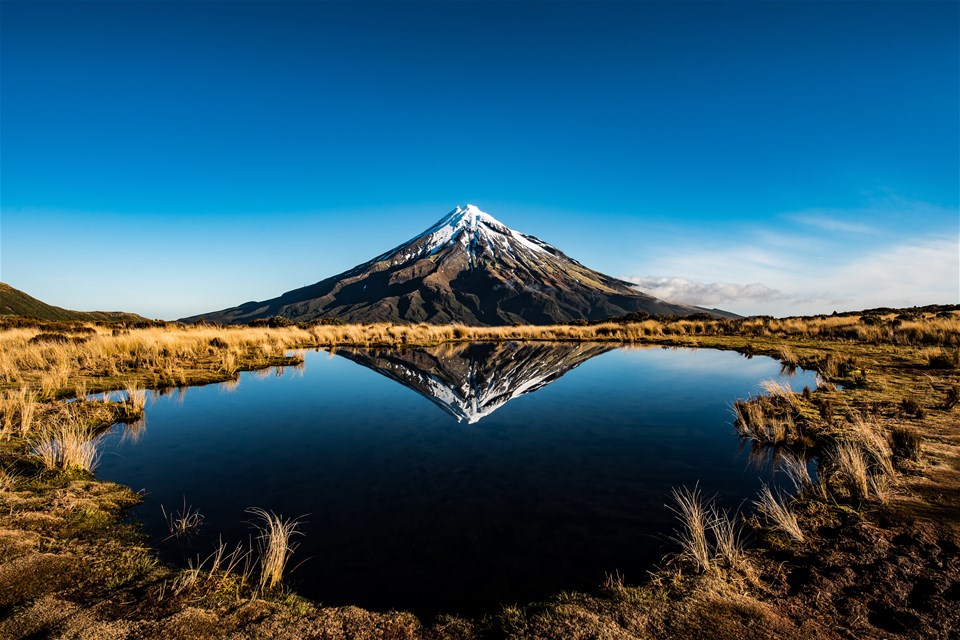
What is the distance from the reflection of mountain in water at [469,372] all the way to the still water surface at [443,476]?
202mm

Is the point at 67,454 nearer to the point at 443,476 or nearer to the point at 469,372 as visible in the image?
the point at 443,476

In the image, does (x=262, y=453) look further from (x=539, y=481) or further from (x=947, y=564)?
(x=947, y=564)

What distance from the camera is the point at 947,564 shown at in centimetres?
428

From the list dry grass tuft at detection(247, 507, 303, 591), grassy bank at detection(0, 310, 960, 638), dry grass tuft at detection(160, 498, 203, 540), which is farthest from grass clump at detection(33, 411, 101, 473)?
dry grass tuft at detection(247, 507, 303, 591)

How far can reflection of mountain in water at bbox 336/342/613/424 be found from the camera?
12754 mm

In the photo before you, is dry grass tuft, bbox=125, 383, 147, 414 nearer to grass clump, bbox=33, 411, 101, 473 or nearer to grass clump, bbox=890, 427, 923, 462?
grass clump, bbox=33, 411, 101, 473

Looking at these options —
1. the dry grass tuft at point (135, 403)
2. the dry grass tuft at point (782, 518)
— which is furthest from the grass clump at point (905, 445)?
the dry grass tuft at point (135, 403)

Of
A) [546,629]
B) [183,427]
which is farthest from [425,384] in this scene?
[546,629]

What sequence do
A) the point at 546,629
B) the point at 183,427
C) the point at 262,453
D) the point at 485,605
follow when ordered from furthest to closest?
the point at 183,427
the point at 262,453
the point at 485,605
the point at 546,629

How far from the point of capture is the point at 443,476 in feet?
23.1

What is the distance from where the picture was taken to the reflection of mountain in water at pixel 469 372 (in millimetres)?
12754

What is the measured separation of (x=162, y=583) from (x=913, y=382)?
18413 millimetres

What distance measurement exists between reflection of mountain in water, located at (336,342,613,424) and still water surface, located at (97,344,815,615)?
0.20 metres

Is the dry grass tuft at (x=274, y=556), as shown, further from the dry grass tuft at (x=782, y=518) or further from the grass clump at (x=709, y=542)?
the dry grass tuft at (x=782, y=518)
